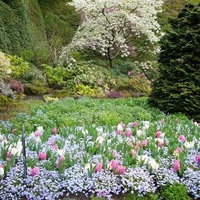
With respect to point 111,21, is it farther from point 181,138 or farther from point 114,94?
point 181,138

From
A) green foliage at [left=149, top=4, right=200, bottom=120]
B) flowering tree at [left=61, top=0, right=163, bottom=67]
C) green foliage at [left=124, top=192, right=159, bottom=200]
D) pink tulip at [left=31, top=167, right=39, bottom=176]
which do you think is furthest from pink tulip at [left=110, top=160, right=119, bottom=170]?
flowering tree at [left=61, top=0, right=163, bottom=67]

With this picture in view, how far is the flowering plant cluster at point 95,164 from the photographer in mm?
3375

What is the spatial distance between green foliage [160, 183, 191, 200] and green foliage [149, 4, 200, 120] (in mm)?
3634

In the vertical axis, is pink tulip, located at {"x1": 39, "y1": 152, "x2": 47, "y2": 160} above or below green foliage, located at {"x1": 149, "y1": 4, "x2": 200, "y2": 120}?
below

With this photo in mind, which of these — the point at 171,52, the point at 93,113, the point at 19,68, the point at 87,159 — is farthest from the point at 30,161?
the point at 19,68

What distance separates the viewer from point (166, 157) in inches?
158

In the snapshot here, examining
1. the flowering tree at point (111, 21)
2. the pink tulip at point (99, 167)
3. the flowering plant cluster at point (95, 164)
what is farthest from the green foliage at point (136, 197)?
the flowering tree at point (111, 21)

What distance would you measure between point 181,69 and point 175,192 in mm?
4142

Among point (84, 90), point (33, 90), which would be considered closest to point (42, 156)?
point (33, 90)

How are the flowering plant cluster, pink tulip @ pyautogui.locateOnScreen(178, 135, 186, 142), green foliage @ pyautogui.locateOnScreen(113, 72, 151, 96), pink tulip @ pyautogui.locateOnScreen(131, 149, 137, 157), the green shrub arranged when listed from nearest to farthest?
1. the flowering plant cluster
2. pink tulip @ pyautogui.locateOnScreen(131, 149, 137, 157)
3. pink tulip @ pyautogui.locateOnScreen(178, 135, 186, 142)
4. the green shrub
5. green foliage @ pyautogui.locateOnScreen(113, 72, 151, 96)

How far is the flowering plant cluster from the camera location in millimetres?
3375

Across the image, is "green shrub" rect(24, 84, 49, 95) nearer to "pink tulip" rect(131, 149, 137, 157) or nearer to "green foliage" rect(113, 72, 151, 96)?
"green foliage" rect(113, 72, 151, 96)

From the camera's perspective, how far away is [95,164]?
3.67m

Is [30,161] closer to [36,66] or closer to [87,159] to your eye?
[87,159]
